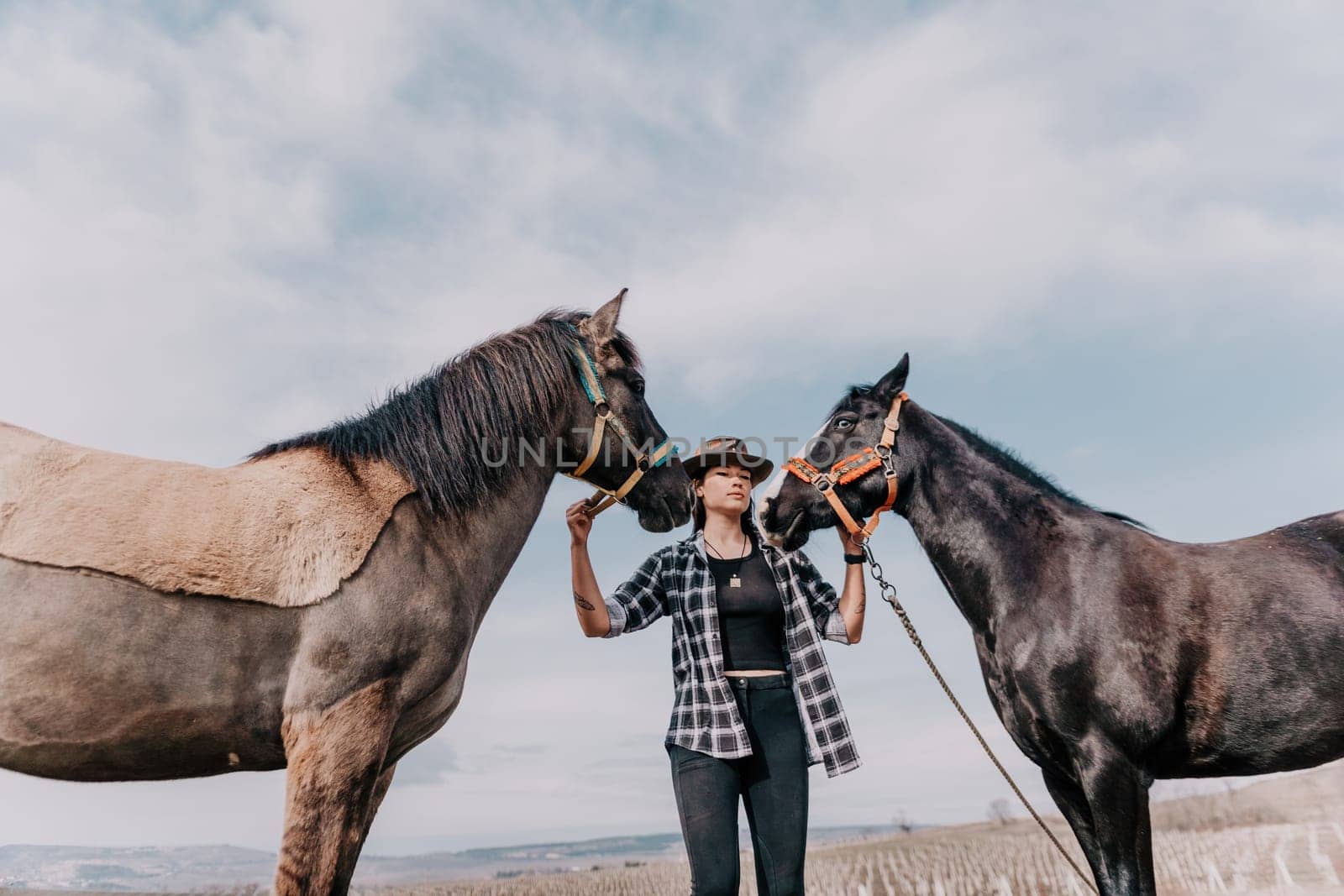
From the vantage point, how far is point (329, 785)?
3.45 metres

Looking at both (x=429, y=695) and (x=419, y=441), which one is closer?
(x=429, y=695)

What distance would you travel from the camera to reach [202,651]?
3.52 metres

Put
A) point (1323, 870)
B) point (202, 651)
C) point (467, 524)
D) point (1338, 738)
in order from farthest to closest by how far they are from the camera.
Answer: point (1323, 870) < point (1338, 738) < point (467, 524) < point (202, 651)

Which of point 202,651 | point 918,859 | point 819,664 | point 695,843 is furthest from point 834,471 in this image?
point 918,859

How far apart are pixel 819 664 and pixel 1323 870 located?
712cm

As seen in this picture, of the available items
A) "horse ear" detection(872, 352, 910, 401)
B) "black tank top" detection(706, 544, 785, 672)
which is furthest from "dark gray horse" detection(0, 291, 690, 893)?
"horse ear" detection(872, 352, 910, 401)

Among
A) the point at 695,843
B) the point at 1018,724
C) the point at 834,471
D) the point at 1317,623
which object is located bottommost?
the point at 695,843

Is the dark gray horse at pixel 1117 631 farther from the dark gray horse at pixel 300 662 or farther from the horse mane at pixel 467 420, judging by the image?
the dark gray horse at pixel 300 662

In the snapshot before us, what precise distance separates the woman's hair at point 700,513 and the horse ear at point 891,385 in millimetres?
1336

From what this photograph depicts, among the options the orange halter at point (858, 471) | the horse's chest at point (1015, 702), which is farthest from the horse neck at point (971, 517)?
the horse's chest at point (1015, 702)

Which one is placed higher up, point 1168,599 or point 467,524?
point 467,524

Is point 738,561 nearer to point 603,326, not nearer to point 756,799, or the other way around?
point 756,799

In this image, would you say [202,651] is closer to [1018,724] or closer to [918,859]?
[1018,724]

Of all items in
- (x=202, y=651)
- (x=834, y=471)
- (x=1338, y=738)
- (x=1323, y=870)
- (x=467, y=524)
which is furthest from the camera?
(x=1323, y=870)
